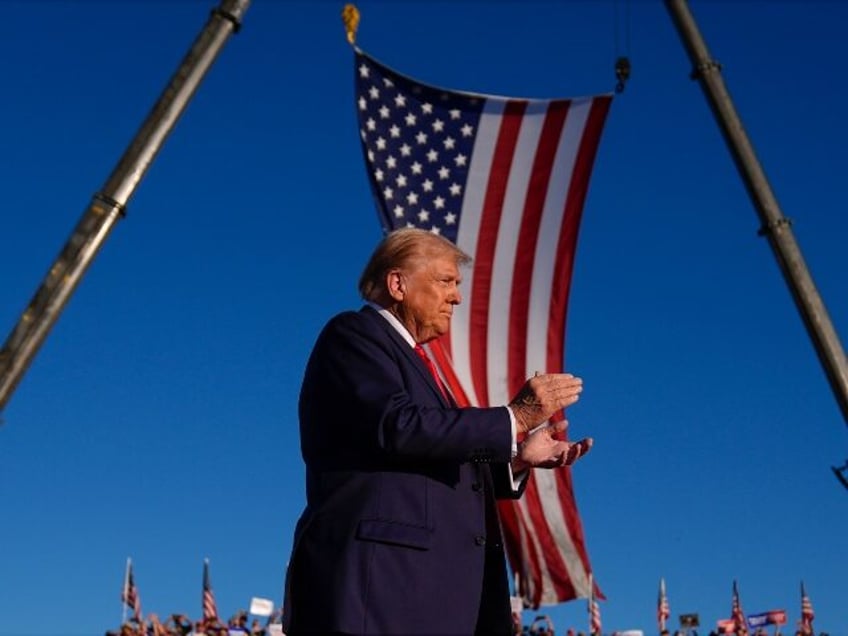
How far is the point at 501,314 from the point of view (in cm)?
2012

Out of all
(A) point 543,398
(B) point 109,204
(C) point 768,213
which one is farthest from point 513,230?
(A) point 543,398

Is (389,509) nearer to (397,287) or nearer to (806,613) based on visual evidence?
(397,287)

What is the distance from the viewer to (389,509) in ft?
13.6

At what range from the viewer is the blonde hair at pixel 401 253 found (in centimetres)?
465

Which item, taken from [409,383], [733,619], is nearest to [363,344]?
[409,383]

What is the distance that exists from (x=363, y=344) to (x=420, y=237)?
476 millimetres

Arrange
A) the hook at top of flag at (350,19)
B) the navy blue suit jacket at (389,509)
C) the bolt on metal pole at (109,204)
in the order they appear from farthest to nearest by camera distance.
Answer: the hook at top of flag at (350,19) → the bolt on metal pole at (109,204) → the navy blue suit jacket at (389,509)

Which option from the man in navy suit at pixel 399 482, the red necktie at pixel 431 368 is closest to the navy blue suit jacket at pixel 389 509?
the man in navy suit at pixel 399 482

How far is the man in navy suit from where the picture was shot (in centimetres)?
408

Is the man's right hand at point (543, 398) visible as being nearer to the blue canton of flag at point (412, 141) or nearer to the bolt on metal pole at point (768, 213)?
the bolt on metal pole at point (768, 213)

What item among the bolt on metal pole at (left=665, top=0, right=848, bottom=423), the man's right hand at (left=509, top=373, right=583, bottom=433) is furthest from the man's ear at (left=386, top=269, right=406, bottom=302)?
the bolt on metal pole at (left=665, top=0, right=848, bottom=423)

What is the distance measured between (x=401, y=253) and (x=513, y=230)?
1563 centimetres

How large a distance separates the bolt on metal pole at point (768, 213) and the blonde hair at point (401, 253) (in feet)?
23.5

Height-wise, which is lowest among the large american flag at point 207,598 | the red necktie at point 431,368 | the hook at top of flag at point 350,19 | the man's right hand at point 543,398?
the man's right hand at point 543,398
